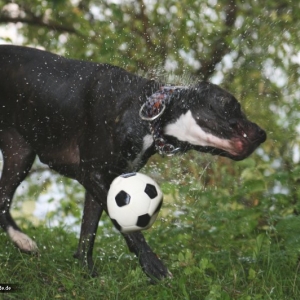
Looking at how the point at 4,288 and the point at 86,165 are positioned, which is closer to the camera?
the point at 4,288

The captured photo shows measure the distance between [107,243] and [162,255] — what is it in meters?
0.66

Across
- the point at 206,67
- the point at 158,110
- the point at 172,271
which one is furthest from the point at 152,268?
the point at 206,67

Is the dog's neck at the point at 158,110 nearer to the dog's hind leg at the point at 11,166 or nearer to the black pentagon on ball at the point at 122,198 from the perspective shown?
the black pentagon on ball at the point at 122,198

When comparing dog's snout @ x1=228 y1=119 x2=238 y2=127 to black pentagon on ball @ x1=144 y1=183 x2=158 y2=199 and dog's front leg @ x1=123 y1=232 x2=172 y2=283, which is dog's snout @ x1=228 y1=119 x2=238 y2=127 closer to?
black pentagon on ball @ x1=144 y1=183 x2=158 y2=199

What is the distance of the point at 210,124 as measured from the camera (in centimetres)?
392

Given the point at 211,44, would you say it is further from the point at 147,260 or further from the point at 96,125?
the point at 147,260

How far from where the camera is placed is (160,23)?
21.7 feet

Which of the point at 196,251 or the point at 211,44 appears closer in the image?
the point at 196,251

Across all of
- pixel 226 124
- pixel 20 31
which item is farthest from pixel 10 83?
pixel 20 31

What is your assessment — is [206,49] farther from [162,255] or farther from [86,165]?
[86,165]

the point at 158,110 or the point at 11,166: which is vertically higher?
the point at 158,110

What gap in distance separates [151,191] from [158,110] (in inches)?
18.3

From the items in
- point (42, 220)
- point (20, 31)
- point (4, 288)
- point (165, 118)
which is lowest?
point (42, 220)

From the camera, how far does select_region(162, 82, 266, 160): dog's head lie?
3.84m
